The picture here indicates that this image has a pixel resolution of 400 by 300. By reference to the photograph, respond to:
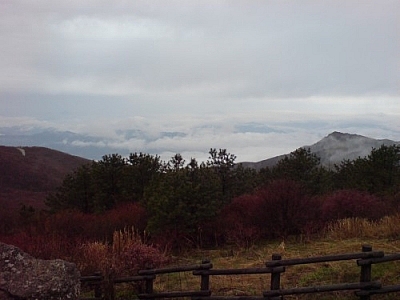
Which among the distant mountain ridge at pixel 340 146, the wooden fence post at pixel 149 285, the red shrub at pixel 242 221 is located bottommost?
the wooden fence post at pixel 149 285

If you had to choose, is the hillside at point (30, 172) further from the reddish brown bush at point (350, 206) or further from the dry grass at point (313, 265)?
the dry grass at point (313, 265)

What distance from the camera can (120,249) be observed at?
1231 centimetres

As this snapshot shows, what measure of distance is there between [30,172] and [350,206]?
8126cm

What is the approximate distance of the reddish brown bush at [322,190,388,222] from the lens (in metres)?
19.6

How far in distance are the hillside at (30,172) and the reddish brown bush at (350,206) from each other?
50.9m

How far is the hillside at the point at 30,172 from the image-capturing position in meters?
72.6

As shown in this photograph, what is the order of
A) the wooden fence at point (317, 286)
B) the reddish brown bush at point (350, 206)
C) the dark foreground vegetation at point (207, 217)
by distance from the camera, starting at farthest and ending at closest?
the reddish brown bush at point (350, 206), the dark foreground vegetation at point (207, 217), the wooden fence at point (317, 286)

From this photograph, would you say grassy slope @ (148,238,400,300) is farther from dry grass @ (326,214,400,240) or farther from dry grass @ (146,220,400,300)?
dry grass @ (326,214,400,240)

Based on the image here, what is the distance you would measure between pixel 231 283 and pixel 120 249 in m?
3.00

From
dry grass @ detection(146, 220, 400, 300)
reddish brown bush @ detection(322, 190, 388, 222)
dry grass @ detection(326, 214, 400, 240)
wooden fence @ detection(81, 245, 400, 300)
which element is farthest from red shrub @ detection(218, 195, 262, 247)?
wooden fence @ detection(81, 245, 400, 300)

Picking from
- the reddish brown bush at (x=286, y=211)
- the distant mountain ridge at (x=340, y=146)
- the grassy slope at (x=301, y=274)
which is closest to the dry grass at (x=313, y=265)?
the grassy slope at (x=301, y=274)

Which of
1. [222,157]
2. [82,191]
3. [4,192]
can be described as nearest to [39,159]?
[4,192]

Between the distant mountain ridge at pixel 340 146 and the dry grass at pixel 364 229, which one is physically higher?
the distant mountain ridge at pixel 340 146

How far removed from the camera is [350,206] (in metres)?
20.0
